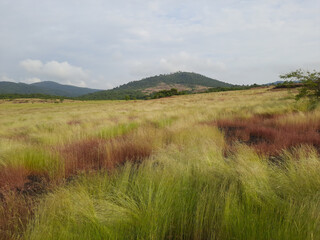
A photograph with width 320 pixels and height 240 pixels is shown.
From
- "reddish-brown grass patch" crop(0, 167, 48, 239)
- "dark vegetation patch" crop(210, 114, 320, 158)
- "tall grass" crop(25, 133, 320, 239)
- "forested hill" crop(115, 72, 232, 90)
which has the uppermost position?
"forested hill" crop(115, 72, 232, 90)

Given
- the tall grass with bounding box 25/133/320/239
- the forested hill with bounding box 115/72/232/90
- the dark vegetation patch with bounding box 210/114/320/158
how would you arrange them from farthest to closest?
the forested hill with bounding box 115/72/232/90
the dark vegetation patch with bounding box 210/114/320/158
the tall grass with bounding box 25/133/320/239

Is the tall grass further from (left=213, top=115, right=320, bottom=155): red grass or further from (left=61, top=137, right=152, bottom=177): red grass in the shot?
(left=213, top=115, right=320, bottom=155): red grass

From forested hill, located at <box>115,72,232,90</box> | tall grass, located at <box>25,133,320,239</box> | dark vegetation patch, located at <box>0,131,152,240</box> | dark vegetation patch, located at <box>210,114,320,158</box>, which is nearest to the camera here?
tall grass, located at <box>25,133,320,239</box>

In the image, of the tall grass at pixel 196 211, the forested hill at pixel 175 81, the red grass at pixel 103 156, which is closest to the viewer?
the tall grass at pixel 196 211

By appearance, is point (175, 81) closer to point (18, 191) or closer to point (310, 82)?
point (310, 82)

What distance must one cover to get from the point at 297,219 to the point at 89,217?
61.4 inches

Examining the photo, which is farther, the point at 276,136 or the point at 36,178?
the point at 276,136

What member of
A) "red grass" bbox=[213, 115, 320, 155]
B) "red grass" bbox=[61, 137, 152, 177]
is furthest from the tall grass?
"red grass" bbox=[213, 115, 320, 155]

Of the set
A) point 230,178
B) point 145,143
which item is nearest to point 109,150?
point 145,143

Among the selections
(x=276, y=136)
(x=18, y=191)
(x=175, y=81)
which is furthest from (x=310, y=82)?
(x=175, y=81)

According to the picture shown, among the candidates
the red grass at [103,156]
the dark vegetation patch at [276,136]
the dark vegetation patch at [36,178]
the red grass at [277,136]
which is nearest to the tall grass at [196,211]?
the dark vegetation patch at [36,178]

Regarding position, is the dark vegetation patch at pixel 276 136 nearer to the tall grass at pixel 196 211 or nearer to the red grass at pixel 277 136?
the red grass at pixel 277 136

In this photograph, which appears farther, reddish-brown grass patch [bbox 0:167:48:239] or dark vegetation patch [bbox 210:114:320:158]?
dark vegetation patch [bbox 210:114:320:158]

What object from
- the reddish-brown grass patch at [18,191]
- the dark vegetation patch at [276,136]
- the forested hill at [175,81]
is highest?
the forested hill at [175,81]
